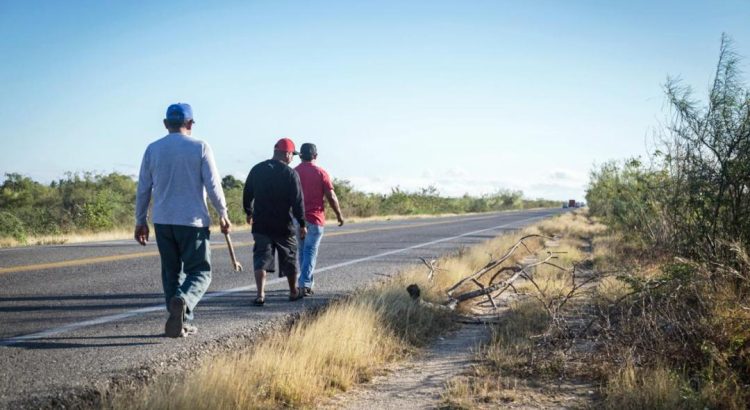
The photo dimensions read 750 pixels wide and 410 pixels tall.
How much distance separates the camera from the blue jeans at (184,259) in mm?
4840

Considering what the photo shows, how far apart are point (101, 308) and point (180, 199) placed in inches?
78.2

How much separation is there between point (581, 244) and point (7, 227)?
16873 mm

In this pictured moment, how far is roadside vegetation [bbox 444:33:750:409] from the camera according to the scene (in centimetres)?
399

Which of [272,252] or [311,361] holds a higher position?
[272,252]

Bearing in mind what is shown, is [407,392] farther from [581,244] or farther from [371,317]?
[581,244]

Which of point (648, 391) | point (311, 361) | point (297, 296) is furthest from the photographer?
point (297, 296)

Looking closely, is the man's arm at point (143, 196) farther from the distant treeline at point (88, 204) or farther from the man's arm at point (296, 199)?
the distant treeline at point (88, 204)

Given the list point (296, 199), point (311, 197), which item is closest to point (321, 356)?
point (296, 199)

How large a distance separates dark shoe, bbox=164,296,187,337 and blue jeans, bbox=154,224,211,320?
94 millimetres

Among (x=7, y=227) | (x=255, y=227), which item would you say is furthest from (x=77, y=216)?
(x=255, y=227)

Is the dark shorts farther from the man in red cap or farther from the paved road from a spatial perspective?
the paved road

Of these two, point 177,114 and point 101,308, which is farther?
point 101,308

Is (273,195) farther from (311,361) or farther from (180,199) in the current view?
(311,361)

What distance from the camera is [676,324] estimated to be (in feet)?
15.1
